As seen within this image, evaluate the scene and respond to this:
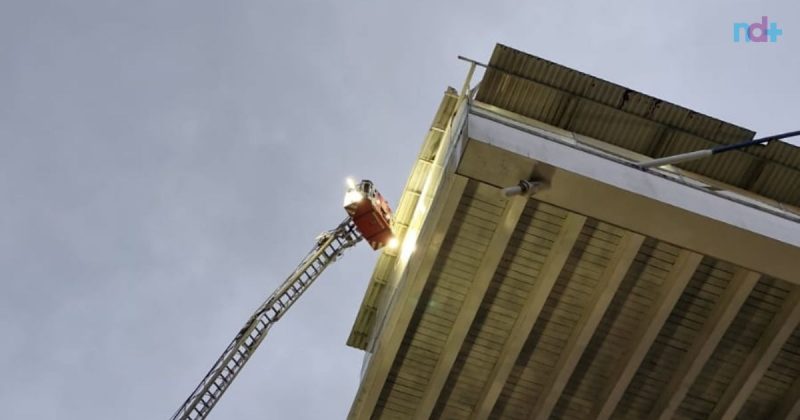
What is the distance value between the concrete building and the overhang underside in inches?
1.3

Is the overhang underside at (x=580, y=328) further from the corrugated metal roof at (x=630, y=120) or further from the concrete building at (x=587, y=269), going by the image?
the corrugated metal roof at (x=630, y=120)

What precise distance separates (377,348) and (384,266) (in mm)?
4253

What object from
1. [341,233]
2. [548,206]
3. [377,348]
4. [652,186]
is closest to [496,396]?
[377,348]

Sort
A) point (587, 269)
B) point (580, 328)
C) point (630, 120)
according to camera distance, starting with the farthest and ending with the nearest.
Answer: point (630, 120), point (580, 328), point (587, 269)

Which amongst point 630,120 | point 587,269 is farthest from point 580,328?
point 630,120

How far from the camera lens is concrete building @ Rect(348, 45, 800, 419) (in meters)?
11.1

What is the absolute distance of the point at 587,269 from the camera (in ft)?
41.7

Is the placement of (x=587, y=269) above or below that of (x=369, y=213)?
below

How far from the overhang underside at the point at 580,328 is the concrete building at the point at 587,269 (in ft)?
0.11

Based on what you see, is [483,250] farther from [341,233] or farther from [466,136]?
[341,233]

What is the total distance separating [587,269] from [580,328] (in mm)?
1287

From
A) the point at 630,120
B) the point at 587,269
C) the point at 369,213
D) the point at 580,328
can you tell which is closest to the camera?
the point at 587,269

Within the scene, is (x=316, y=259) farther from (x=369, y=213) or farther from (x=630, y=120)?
(x=630, y=120)

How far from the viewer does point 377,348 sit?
13.8m
